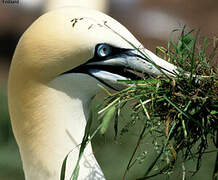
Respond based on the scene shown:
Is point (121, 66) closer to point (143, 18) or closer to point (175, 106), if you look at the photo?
point (175, 106)

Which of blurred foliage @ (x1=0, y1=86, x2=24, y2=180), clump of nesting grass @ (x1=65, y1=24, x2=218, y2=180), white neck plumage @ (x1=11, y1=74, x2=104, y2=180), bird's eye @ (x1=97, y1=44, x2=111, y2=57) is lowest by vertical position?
Answer: blurred foliage @ (x1=0, y1=86, x2=24, y2=180)

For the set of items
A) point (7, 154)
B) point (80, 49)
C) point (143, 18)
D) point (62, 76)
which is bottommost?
point (7, 154)

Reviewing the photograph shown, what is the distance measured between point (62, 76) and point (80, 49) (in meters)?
0.14

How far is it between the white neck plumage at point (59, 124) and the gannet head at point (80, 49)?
5cm

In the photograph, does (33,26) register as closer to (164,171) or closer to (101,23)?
(101,23)

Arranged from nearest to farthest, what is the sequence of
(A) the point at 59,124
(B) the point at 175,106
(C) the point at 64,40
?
(B) the point at 175,106 → (C) the point at 64,40 → (A) the point at 59,124

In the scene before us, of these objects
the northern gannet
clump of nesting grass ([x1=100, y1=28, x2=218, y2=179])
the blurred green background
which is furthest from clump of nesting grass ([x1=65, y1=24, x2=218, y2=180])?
the blurred green background

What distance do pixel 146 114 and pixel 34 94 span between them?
49 centimetres

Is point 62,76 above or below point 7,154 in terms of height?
above

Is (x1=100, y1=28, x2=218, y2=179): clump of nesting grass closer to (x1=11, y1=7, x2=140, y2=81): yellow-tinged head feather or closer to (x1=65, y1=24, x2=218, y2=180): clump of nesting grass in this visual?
(x1=65, y1=24, x2=218, y2=180): clump of nesting grass

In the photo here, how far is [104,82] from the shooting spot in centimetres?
215

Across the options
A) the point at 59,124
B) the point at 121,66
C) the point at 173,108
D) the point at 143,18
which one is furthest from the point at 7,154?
the point at 143,18

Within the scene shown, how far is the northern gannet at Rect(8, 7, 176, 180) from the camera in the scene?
2.07 metres

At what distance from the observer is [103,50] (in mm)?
2096
